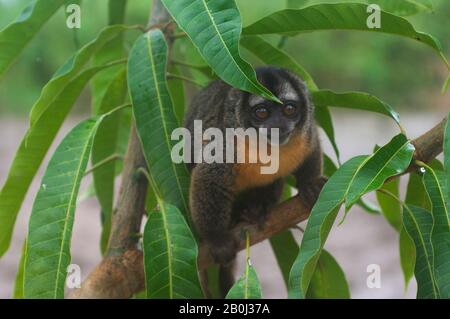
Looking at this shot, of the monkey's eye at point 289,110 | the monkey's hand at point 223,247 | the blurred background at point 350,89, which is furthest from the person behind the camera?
the blurred background at point 350,89

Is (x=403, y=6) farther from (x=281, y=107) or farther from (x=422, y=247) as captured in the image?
(x=422, y=247)

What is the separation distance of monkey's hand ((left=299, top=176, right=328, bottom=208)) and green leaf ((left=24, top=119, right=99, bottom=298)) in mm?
683

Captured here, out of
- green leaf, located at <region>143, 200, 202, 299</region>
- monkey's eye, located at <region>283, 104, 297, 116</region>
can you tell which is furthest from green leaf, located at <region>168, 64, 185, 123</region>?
green leaf, located at <region>143, 200, 202, 299</region>

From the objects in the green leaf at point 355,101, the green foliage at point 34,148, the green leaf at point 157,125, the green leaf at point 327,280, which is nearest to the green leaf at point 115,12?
the green foliage at point 34,148

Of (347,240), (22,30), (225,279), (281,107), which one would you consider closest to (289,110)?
(281,107)

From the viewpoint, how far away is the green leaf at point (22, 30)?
202 centimetres

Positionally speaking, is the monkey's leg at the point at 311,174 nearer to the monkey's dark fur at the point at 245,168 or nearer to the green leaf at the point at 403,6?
the monkey's dark fur at the point at 245,168

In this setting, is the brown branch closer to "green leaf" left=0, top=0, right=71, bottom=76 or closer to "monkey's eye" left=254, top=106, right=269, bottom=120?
"monkey's eye" left=254, top=106, right=269, bottom=120

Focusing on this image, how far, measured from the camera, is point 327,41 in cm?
715

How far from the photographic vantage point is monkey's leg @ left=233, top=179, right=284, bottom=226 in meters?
2.26

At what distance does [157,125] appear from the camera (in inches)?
72.7

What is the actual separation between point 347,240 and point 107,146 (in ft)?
14.0

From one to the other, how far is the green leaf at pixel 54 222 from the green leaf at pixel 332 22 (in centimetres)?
61
